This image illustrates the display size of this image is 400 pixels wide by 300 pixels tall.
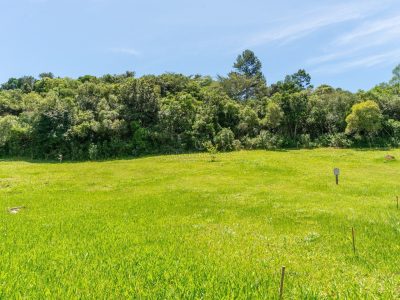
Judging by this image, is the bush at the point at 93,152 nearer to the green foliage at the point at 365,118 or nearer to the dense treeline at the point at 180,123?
the dense treeline at the point at 180,123

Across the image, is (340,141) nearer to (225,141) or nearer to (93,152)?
(225,141)

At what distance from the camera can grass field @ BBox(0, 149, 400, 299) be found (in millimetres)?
6738

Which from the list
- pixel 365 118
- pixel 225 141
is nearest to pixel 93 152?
pixel 225 141

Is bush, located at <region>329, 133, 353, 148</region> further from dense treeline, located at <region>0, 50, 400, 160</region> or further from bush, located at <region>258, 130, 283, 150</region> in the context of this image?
bush, located at <region>258, 130, 283, 150</region>

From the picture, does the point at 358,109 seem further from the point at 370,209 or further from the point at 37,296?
the point at 37,296

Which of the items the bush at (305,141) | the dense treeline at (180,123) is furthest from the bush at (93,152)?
the bush at (305,141)

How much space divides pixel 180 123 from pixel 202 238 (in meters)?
43.1

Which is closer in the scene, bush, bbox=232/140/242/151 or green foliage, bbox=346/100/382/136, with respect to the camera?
green foliage, bbox=346/100/382/136

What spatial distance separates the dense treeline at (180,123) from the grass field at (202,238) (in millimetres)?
22900

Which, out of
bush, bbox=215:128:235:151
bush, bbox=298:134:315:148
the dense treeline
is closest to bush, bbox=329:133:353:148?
the dense treeline

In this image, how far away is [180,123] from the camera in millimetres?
53406

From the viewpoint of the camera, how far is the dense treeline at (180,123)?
48.7 meters

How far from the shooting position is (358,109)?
47.2m

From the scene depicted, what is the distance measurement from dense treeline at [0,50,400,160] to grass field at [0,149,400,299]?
75.1 ft
